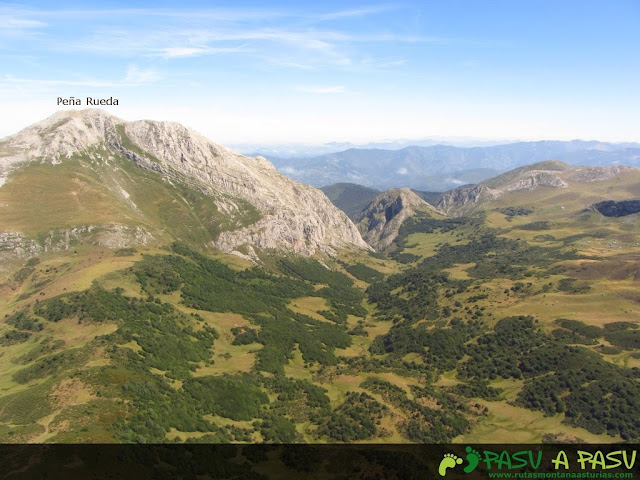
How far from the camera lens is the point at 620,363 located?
18650cm

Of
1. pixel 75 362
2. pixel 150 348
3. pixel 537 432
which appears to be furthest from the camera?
pixel 150 348

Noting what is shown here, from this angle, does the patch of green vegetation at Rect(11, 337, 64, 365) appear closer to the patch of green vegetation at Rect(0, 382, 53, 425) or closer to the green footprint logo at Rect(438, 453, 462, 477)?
the patch of green vegetation at Rect(0, 382, 53, 425)

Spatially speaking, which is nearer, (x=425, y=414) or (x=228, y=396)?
(x=228, y=396)

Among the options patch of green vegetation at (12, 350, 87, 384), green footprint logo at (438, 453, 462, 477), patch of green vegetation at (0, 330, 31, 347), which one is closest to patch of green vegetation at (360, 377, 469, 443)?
green footprint logo at (438, 453, 462, 477)

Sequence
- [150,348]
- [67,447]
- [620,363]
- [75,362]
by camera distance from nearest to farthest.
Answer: [67,447], [75,362], [150,348], [620,363]

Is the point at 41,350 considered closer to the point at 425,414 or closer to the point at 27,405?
the point at 27,405

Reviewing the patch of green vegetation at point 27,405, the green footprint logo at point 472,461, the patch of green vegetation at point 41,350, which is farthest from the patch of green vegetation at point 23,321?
the green footprint logo at point 472,461

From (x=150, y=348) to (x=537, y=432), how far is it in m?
156

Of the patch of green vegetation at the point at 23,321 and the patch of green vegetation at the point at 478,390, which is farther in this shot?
the patch of green vegetation at the point at 478,390

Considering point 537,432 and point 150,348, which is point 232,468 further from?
point 537,432

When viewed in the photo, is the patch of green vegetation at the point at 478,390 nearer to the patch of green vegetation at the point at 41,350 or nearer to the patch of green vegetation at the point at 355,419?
the patch of green vegetation at the point at 355,419

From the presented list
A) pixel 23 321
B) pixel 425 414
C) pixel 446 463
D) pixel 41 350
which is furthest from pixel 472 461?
pixel 23 321

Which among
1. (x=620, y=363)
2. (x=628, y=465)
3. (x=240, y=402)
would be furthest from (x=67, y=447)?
(x=620, y=363)

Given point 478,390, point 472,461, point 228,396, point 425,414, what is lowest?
point 478,390
